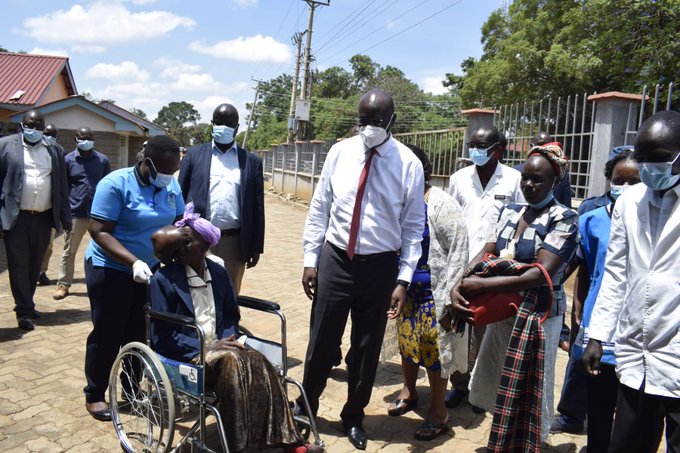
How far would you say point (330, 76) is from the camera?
2055 inches

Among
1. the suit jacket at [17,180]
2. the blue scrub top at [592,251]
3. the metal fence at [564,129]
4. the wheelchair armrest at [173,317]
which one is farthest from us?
the metal fence at [564,129]

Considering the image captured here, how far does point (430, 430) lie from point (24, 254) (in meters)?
4.05

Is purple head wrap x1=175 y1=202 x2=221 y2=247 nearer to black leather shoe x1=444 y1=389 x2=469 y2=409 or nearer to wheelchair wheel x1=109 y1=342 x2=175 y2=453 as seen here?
wheelchair wheel x1=109 y1=342 x2=175 y2=453

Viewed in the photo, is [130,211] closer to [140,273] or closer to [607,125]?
[140,273]

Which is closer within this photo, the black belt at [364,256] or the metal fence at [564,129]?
the black belt at [364,256]

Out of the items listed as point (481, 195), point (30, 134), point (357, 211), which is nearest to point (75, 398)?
point (357, 211)

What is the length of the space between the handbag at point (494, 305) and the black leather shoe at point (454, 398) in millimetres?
1362

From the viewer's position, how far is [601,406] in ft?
8.87

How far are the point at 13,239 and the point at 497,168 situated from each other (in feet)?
14.4

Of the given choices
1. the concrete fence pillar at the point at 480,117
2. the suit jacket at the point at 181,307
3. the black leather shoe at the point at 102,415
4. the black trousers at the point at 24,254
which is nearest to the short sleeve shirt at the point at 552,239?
the suit jacket at the point at 181,307

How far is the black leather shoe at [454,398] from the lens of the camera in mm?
4020

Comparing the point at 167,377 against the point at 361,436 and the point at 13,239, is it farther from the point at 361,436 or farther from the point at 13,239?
the point at 13,239

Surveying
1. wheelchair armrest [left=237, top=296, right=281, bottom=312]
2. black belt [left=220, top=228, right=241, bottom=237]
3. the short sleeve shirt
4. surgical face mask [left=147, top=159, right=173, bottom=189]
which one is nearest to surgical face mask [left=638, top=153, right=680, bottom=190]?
the short sleeve shirt

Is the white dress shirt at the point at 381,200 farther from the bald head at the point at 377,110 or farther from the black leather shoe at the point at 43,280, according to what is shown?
the black leather shoe at the point at 43,280
